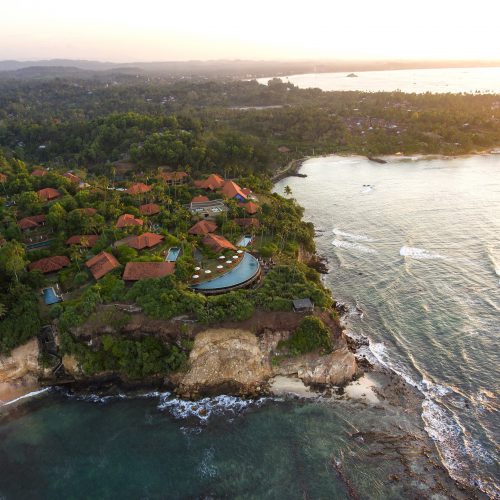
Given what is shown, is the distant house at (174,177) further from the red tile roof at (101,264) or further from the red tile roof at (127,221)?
the red tile roof at (101,264)

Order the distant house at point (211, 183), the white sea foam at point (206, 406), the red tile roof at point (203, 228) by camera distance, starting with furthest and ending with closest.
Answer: the distant house at point (211, 183), the red tile roof at point (203, 228), the white sea foam at point (206, 406)

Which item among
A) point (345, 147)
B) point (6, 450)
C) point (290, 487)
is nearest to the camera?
point (290, 487)

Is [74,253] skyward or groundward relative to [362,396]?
skyward

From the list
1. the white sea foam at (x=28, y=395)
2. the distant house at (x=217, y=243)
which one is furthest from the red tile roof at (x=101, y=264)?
the white sea foam at (x=28, y=395)

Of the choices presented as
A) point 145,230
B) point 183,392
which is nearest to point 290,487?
point 183,392

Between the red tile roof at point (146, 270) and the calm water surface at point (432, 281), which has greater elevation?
the red tile roof at point (146, 270)

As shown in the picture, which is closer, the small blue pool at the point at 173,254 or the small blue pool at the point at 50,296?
the small blue pool at the point at 50,296

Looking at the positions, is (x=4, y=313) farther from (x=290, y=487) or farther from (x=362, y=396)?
(x=362, y=396)
